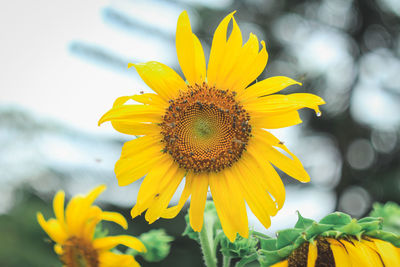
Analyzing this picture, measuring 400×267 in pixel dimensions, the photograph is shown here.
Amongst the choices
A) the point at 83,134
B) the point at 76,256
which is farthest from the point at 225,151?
the point at 83,134

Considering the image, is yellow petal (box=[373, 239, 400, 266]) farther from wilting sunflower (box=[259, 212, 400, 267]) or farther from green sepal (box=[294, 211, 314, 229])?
green sepal (box=[294, 211, 314, 229])

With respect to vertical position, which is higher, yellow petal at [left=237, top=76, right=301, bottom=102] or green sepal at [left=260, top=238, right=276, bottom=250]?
yellow petal at [left=237, top=76, right=301, bottom=102]

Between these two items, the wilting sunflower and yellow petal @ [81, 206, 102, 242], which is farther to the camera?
yellow petal @ [81, 206, 102, 242]

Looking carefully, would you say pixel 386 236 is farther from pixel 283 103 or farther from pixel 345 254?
pixel 283 103

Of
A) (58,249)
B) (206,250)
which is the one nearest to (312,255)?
(206,250)

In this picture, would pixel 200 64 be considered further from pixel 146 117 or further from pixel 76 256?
pixel 76 256

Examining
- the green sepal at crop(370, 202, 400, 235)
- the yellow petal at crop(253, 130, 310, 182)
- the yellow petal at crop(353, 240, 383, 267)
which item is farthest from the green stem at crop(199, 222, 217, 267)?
the green sepal at crop(370, 202, 400, 235)

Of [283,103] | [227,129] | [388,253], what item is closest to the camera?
[388,253]
